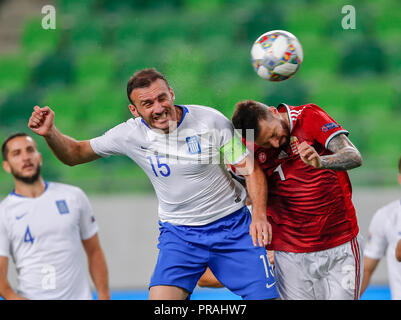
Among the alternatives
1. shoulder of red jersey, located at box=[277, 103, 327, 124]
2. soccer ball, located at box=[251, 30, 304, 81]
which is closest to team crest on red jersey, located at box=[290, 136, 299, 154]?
→ shoulder of red jersey, located at box=[277, 103, 327, 124]

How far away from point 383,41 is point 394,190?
362cm

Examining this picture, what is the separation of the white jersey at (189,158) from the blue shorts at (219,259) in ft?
0.27

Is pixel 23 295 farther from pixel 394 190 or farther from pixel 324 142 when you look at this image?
pixel 394 190

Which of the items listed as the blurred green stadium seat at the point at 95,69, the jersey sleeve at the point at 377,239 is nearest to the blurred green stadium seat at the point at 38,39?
the blurred green stadium seat at the point at 95,69

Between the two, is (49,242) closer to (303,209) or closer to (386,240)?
(303,209)

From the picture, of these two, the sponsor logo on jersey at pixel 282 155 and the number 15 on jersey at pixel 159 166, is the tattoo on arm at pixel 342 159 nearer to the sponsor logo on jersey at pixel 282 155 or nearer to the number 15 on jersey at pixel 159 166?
the sponsor logo on jersey at pixel 282 155

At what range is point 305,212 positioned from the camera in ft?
13.2

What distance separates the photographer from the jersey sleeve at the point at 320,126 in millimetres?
3715

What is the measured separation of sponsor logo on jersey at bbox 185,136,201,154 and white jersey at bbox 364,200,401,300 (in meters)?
2.02

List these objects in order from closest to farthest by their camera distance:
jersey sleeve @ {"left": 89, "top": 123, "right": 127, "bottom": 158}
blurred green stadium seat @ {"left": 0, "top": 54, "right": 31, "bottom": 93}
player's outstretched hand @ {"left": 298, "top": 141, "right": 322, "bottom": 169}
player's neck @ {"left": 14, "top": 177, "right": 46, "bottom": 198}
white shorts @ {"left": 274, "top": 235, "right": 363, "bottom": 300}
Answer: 1. player's outstretched hand @ {"left": 298, "top": 141, "right": 322, "bottom": 169}
2. jersey sleeve @ {"left": 89, "top": 123, "right": 127, "bottom": 158}
3. white shorts @ {"left": 274, "top": 235, "right": 363, "bottom": 300}
4. player's neck @ {"left": 14, "top": 177, "right": 46, "bottom": 198}
5. blurred green stadium seat @ {"left": 0, "top": 54, "right": 31, "bottom": 93}

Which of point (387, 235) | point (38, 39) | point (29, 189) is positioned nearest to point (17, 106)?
point (38, 39)

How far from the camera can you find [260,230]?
146 inches

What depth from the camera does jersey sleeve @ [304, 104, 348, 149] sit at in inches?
146

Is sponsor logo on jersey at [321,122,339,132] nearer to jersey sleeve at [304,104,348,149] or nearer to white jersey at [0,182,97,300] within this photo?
jersey sleeve at [304,104,348,149]
